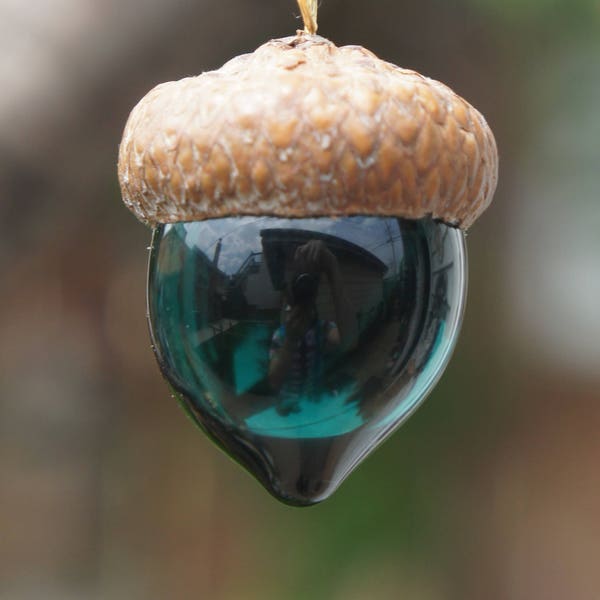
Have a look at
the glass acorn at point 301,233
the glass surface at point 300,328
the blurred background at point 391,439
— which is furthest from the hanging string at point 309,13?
the blurred background at point 391,439

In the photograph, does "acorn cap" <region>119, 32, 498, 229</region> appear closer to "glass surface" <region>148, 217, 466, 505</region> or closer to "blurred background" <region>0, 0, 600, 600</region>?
"glass surface" <region>148, 217, 466, 505</region>

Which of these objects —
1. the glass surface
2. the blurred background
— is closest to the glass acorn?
the glass surface

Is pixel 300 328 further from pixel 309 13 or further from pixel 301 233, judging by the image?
pixel 309 13

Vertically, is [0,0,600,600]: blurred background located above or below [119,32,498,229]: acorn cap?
below

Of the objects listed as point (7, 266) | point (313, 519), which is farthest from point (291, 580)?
point (7, 266)

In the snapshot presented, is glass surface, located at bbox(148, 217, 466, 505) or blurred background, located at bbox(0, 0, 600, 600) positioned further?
blurred background, located at bbox(0, 0, 600, 600)

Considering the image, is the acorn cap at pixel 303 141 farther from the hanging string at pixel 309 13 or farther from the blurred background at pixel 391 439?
the blurred background at pixel 391 439

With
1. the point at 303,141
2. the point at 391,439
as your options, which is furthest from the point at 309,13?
the point at 391,439
